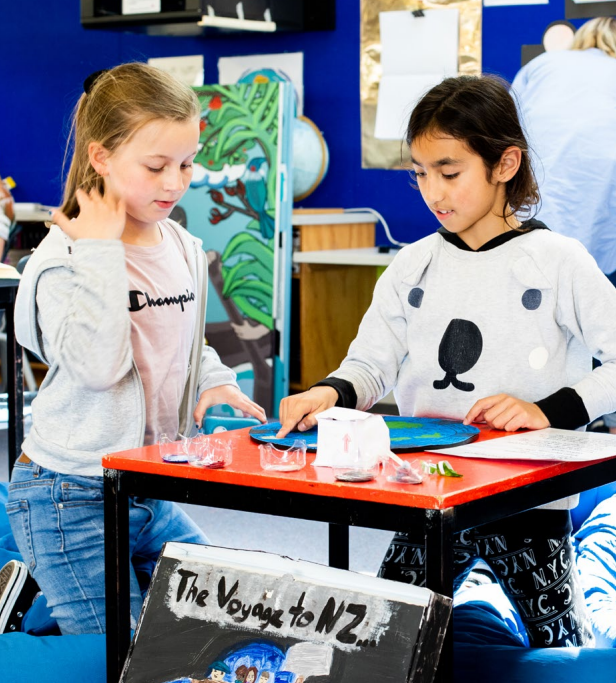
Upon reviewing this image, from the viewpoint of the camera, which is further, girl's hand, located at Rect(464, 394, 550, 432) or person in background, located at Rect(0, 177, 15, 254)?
person in background, located at Rect(0, 177, 15, 254)

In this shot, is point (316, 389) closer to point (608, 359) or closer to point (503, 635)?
point (608, 359)

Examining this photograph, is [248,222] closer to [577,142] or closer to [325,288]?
[325,288]

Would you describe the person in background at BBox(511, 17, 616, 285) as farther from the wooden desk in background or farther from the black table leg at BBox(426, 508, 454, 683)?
the black table leg at BBox(426, 508, 454, 683)

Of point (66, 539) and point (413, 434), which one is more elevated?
point (413, 434)

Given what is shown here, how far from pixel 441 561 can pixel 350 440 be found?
0.60ft

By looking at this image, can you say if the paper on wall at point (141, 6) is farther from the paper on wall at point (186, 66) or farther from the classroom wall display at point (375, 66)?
the classroom wall display at point (375, 66)

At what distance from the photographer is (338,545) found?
166cm

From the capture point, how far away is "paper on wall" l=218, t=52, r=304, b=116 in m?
4.64

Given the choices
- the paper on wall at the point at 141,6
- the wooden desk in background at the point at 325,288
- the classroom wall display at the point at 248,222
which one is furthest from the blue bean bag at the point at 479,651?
the paper on wall at the point at 141,6

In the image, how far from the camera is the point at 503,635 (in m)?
1.66

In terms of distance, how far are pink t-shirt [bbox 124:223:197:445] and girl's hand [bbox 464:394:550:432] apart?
0.46m

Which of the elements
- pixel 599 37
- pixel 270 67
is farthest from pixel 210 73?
pixel 599 37

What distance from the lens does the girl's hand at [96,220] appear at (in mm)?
1416

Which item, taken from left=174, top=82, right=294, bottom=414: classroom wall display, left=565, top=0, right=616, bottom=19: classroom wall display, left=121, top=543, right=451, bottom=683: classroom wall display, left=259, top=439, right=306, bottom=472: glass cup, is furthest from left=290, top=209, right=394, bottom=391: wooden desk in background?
left=121, top=543, right=451, bottom=683: classroom wall display
